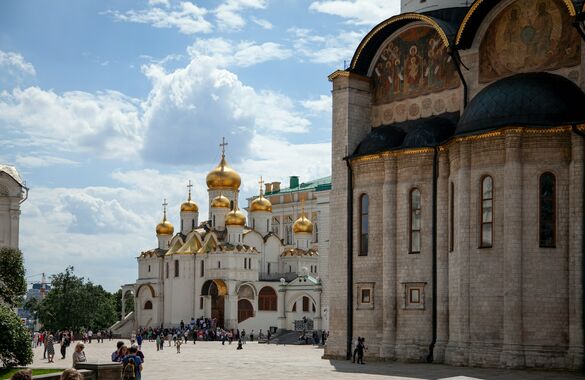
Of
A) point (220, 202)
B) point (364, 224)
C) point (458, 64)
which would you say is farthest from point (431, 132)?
point (220, 202)

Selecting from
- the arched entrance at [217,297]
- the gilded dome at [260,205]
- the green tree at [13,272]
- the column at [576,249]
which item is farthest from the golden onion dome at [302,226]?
the column at [576,249]

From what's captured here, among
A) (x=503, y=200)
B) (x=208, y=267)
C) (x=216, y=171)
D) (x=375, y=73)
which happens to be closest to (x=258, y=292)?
(x=208, y=267)

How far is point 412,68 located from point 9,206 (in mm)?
30236

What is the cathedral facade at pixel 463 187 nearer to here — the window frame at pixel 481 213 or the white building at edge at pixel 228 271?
the window frame at pixel 481 213

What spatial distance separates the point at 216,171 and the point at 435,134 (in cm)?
4483

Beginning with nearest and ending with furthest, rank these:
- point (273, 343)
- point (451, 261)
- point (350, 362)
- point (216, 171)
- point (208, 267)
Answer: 1. point (451, 261)
2. point (350, 362)
3. point (273, 343)
4. point (208, 267)
5. point (216, 171)

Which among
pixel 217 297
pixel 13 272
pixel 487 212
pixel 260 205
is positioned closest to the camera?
pixel 487 212

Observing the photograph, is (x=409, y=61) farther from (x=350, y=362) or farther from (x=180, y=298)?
(x=180, y=298)

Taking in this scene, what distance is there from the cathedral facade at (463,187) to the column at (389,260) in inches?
1.8

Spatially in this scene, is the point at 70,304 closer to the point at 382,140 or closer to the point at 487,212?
the point at 382,140

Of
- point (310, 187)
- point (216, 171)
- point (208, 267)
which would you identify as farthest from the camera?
point (310, 187)

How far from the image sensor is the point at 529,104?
1035 inches

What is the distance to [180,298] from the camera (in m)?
69.4

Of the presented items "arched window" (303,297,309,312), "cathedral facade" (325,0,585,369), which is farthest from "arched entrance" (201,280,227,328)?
"cathedral facade" (325,0,585,369)
